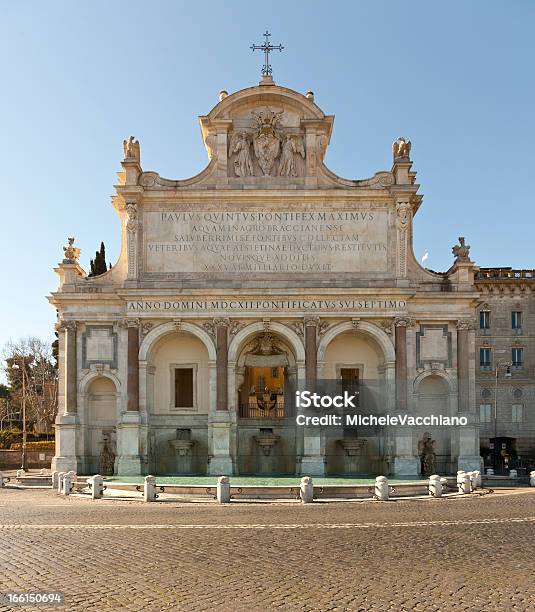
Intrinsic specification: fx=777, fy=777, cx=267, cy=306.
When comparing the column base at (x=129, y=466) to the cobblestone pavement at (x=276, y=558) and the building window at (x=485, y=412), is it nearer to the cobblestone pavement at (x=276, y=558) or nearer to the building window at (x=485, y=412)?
the cobblestone pavement at (x=276, y=558)

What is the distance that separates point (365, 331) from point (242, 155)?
1139cm

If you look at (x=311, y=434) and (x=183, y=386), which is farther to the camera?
(x=183, y=386)

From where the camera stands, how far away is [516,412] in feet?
208

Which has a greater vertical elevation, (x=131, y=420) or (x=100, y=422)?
(x=131, y=420)

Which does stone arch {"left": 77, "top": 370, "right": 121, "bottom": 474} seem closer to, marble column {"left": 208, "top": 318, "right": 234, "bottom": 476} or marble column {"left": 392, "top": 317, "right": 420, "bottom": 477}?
marble column {"left": 208, "top": 318, "right": 234, "bottom": 476}

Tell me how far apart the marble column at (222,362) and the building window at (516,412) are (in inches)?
1299

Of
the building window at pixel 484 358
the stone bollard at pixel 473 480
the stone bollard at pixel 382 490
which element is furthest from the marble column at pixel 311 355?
the building window at pixel 484 358

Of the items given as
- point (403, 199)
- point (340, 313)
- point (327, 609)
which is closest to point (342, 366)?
point (340, 313)

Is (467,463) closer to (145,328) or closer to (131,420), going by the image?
(131,420)

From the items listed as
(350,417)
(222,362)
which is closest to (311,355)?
(350,417)

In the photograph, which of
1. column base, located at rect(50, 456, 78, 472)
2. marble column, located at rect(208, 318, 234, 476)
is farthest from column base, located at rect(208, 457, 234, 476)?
column base, located at rect(50, 456, 78, 472)

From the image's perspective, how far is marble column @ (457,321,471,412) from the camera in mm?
40125

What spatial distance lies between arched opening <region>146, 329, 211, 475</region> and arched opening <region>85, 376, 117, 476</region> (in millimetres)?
Answer: 2098

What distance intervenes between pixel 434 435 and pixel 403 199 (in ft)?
40.9
